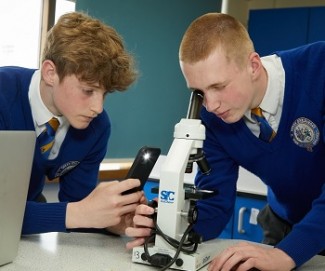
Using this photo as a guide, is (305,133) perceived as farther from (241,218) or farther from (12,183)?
(241,218)

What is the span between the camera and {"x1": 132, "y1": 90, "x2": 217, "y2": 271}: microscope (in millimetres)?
1019

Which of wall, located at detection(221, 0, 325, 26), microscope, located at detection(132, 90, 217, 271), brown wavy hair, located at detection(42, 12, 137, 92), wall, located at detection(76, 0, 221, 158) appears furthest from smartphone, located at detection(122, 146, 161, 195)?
wall, located at detection(221, 0, 325, 26)

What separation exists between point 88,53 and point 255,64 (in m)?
0.45

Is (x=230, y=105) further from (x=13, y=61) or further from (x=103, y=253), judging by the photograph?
(x=13, y=61)

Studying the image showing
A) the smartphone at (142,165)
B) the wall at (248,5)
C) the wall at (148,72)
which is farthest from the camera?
the wall at (248,5)

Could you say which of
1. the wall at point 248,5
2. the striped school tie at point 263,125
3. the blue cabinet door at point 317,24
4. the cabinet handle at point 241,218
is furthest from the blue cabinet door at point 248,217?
the wall at point 248,5

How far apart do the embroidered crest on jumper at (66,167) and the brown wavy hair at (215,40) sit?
478 millimetres

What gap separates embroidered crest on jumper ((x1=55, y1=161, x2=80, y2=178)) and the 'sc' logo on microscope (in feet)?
1.62

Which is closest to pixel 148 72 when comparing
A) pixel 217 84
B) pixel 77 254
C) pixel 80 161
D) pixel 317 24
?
pixel 317 24

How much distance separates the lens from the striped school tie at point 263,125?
132 centimetres

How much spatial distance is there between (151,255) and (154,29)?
8.91ft

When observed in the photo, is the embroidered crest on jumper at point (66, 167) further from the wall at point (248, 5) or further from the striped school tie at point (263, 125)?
the wall at point (248, 5)

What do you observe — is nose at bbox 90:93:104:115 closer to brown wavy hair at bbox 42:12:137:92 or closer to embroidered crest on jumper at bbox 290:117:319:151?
brown wavy hair at bbox 42:12:137:92

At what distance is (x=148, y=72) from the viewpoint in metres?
3.55
